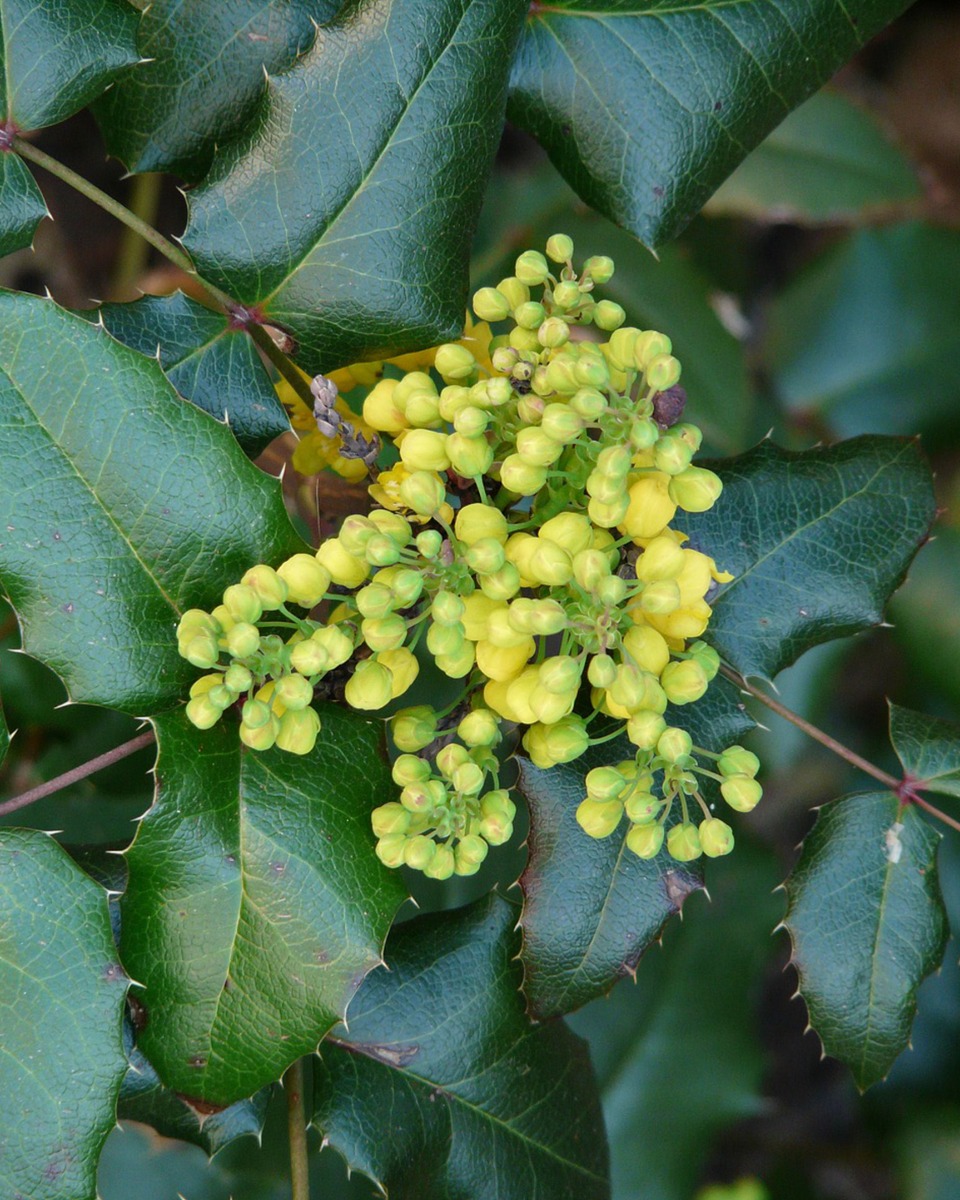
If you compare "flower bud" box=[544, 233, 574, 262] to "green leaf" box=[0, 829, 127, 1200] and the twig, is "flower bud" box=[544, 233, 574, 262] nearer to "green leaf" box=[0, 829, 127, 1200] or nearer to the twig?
the twig

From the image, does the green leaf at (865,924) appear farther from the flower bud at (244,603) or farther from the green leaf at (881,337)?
the green leaf at (881,337)

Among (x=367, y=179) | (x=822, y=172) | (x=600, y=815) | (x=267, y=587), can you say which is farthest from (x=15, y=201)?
(x=822, y=172)

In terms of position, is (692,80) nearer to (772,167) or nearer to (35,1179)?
(772,167)

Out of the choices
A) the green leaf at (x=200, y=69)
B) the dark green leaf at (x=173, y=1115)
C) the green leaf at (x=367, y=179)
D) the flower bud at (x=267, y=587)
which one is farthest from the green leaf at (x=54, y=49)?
the dark green leaf at (x=173, y=1115)

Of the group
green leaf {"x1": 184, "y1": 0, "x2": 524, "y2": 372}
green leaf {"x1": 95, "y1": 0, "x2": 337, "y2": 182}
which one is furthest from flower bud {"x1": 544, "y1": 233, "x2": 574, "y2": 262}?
green leaf {"x1": 95, "y1": 0, "x2": 337, "y2": 182}

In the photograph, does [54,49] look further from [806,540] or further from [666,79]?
[806,540]

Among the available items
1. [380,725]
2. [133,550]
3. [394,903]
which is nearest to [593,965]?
[394,903]
